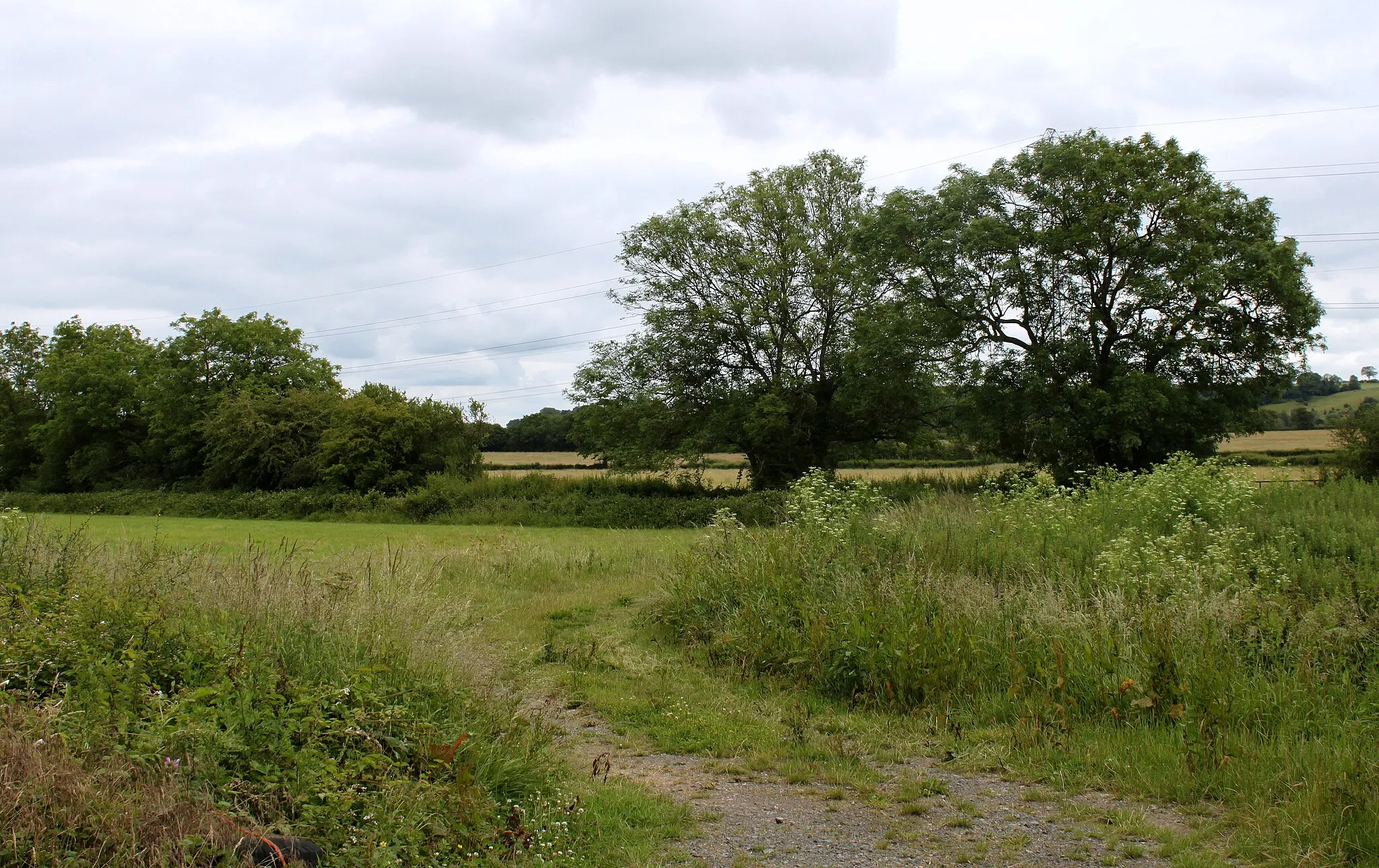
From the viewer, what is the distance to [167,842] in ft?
11.4

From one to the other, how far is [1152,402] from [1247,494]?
1723 cm

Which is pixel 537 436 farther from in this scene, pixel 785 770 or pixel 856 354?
pixel 785 770

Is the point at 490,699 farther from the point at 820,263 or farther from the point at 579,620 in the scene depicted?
the point at 820,263

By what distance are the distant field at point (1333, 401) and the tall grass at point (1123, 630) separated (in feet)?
162

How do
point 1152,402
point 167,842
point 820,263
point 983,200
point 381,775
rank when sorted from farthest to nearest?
point 820,263 < point 983,200 < point 1152,402 < point 381,775 < point 167,842

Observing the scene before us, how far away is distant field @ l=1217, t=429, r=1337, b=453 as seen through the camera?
4159 centimetres

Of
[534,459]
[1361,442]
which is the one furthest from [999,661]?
[534,459]

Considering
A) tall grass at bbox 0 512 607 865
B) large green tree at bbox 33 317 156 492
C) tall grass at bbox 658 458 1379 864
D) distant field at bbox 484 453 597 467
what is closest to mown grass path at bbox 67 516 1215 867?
tall grass at bbox 658 458 1379 864

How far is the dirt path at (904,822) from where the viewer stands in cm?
473

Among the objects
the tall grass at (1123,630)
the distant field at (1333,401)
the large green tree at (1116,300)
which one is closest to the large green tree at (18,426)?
the large green tree at (1116,300)

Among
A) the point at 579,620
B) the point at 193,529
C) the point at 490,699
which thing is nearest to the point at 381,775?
the point at 490,699

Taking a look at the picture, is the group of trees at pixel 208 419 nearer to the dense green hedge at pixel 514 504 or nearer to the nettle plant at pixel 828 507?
the dense green hedge at pixel 514 504

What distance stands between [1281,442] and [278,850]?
5158 cm

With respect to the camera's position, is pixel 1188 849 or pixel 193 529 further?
pixel 193 529
